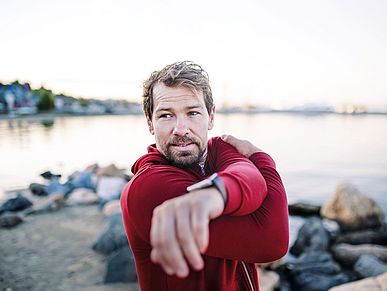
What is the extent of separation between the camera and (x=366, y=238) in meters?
6.66

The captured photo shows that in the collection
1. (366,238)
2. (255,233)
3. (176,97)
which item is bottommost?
(366,238)

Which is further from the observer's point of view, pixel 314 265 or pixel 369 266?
pixel 314 265

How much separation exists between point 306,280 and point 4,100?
250ft

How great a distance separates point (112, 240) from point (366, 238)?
18.1 ft

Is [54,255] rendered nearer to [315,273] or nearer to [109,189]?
[109,189]

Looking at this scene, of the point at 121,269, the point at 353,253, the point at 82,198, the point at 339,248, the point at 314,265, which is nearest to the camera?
the point at 121,269

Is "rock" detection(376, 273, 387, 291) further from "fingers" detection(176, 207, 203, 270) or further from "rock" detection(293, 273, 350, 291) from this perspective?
"fingers" detection(176, 207, 203, 270)

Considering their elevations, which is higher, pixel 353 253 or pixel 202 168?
pixel 202 168

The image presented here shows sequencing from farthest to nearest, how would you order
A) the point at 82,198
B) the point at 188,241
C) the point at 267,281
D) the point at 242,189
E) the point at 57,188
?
the point at 57,188
the point at 82,198
the point at 267,281
the point at 242,189
the point at 188,241

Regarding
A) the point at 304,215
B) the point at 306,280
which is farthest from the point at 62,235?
the point at 304,215

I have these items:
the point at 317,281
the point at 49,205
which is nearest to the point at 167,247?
the point at 317,281

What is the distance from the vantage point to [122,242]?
494 cm

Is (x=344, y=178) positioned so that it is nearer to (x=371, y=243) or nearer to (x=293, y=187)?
(x=293, y=187)

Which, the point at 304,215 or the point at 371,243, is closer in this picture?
the point at 371,243
